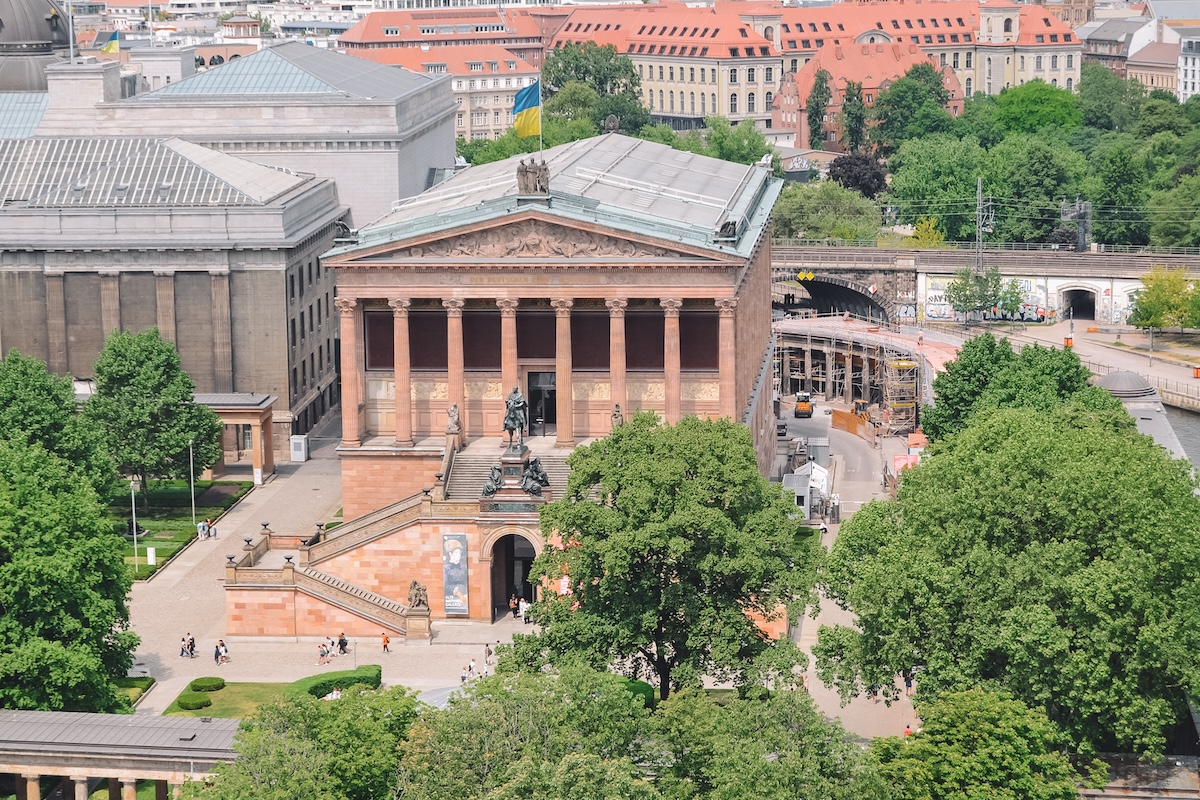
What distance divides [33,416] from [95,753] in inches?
1811

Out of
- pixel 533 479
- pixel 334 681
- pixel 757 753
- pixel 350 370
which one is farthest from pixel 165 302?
pixel 757 753

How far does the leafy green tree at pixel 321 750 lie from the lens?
100688 millimetres

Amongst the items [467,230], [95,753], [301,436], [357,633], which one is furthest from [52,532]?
[301,436]

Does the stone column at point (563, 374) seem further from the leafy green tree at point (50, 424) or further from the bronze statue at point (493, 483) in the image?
the leafy green tree at point (50, 424)

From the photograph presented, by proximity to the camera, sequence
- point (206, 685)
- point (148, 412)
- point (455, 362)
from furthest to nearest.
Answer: point (148, 412) < point (455, 362) < point (206, 685)

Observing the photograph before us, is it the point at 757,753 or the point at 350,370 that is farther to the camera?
the point at 350,370

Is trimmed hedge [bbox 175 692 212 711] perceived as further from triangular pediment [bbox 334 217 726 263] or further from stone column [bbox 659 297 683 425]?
stone column [bbox 659 297 683 425]

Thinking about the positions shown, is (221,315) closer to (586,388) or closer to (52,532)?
(586,388)

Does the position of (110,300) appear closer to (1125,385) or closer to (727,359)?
(727,359)

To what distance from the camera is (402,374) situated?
15412cm

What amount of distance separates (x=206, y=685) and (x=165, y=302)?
5506 cm

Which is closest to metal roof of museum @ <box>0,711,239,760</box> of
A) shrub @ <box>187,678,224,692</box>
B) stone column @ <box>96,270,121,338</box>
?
shrub @ <box>187,678,224,692</box>

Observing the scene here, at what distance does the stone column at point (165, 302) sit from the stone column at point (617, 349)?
41402mm

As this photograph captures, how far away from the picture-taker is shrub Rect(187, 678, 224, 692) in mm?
132375
